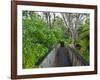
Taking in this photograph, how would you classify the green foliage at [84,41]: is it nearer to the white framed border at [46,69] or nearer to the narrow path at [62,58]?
the white framed border at [46,69]

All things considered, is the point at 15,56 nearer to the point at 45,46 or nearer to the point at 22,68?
the point at 22,68

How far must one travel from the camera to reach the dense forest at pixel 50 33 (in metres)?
2.11

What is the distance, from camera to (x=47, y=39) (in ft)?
7.14

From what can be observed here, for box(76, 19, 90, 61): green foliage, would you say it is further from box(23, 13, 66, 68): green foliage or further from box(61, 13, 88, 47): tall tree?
box(23, 13, 66, 68): green foliage

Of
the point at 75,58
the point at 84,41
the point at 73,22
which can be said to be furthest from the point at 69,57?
the point at 73,22

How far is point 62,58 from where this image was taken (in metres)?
2.22

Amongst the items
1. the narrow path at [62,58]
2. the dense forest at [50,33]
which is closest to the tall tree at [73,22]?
the dense forest at [50,33]

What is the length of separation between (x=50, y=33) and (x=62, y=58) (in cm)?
28

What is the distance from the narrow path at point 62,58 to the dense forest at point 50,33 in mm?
76

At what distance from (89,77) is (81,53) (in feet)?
0.88

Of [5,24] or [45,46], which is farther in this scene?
[45,46]

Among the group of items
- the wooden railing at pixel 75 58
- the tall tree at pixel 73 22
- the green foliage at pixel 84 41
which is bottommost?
the wooden railing at pixel 75 58

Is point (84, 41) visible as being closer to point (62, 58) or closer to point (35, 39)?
point (62, 58)

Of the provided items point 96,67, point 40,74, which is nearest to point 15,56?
point 40,74
